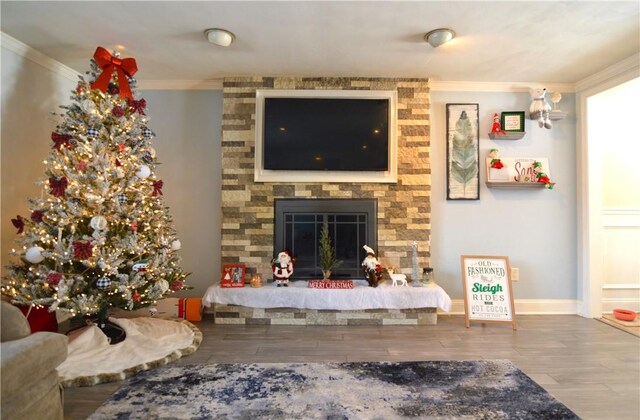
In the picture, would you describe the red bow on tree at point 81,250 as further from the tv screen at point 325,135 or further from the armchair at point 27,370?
the tv screen at point 325,135

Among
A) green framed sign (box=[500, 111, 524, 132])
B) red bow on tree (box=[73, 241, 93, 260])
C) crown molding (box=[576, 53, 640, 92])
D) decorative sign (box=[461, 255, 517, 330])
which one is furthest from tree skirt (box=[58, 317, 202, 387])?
crown molding (box=[576, 53, 640, 92])

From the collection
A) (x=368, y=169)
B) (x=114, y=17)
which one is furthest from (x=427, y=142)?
(x=114, y=17)

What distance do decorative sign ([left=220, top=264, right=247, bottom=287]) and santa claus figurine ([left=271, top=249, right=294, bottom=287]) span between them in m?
0.30

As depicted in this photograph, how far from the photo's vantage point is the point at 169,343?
94.8 inches

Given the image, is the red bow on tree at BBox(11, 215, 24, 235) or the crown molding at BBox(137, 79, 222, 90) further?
the crown molding at BBox(137, 79, 222, 90)

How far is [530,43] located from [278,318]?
3000 millimetres

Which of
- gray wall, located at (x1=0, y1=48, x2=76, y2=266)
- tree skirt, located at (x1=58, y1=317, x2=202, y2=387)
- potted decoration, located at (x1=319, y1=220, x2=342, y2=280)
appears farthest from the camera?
potted decoration, located at (x1=319, y1=220, x2=342, y2=280)

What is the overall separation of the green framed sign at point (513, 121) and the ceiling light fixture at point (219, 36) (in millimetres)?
2612

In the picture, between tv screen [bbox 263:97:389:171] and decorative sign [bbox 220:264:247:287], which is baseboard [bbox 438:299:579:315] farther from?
decorative sign [bbox 220:264:247:287]

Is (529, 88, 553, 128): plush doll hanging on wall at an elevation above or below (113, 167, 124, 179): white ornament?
above

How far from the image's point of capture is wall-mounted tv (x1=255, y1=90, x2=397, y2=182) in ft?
10.3

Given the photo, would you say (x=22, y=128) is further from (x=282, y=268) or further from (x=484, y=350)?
(x=484, y=350)

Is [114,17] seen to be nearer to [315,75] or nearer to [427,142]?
[315,75]

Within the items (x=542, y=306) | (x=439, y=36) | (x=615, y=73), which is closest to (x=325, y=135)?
(x=439, y=36)
